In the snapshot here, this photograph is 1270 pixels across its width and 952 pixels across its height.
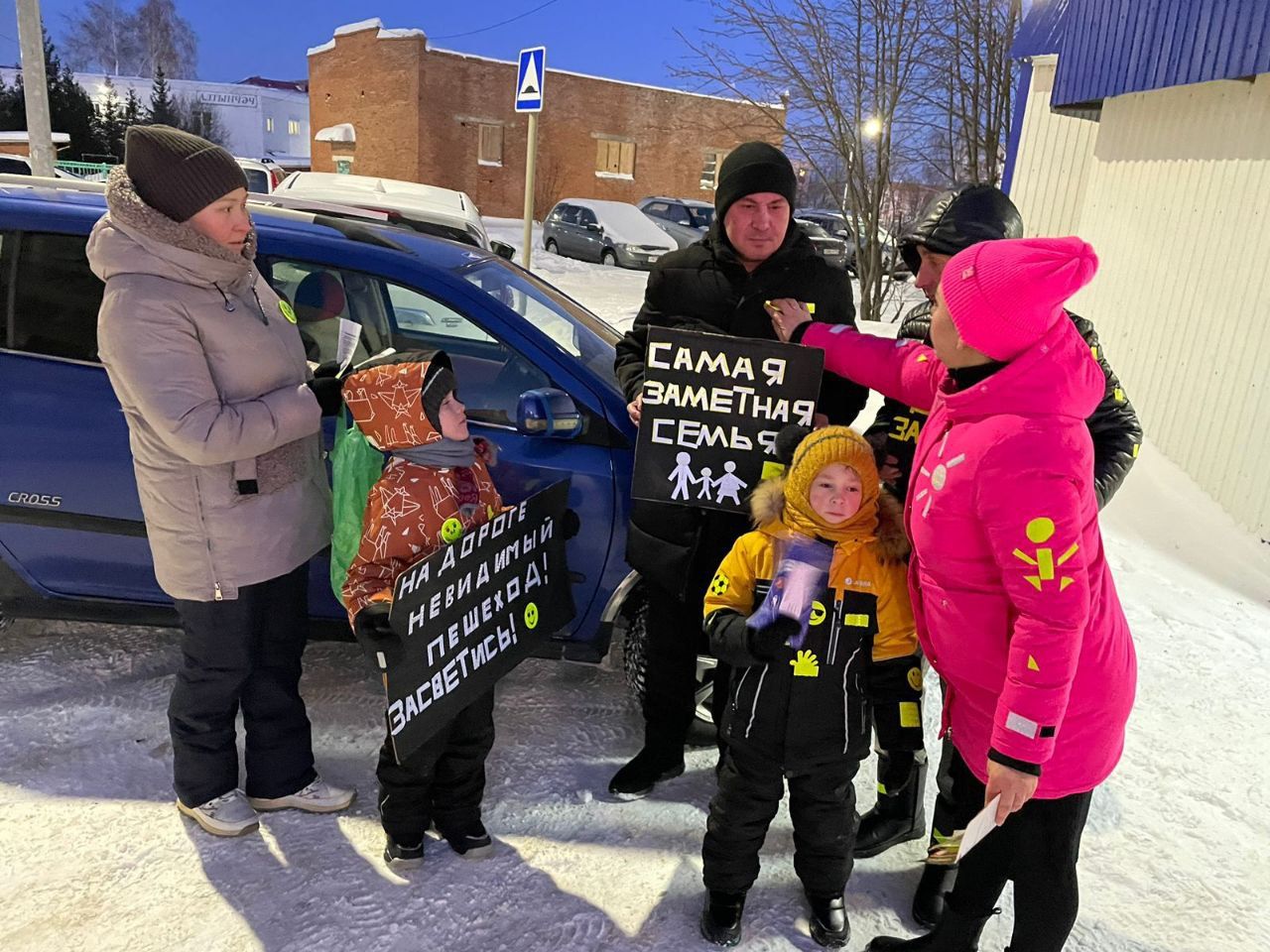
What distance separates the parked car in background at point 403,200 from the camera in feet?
22.4

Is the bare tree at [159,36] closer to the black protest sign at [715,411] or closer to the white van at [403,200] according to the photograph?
the white van at [403,200]

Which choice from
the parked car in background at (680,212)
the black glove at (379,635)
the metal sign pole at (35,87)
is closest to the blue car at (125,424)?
the black glove at (379,635)

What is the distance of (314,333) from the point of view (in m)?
2.95

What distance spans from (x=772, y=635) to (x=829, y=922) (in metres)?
0.88

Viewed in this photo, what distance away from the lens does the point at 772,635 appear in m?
1.87

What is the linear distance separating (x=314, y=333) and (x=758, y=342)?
159 centimetres

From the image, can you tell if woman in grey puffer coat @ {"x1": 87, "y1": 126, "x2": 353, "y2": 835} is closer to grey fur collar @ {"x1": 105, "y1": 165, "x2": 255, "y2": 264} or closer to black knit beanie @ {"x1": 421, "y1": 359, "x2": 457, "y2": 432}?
grey fur collar @ {"x1": 105, "y1": 165, "x2": 255, "y2": 264}

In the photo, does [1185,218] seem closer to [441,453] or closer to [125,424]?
[441,453]

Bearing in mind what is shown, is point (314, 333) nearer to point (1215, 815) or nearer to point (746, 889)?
point (746, 889)

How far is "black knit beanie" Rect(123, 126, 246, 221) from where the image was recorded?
1.98 m

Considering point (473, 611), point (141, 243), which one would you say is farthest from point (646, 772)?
point (141, 243)

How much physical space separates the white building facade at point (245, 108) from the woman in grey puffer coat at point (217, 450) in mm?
59613

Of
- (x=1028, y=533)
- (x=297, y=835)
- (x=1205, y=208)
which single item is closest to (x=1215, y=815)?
(x=1028, y=533)

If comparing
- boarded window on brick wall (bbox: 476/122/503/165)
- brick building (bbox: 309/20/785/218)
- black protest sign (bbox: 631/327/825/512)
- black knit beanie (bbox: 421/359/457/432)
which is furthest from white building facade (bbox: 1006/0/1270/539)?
boarded window on brick wall (bbox: 476/122/503/165)
